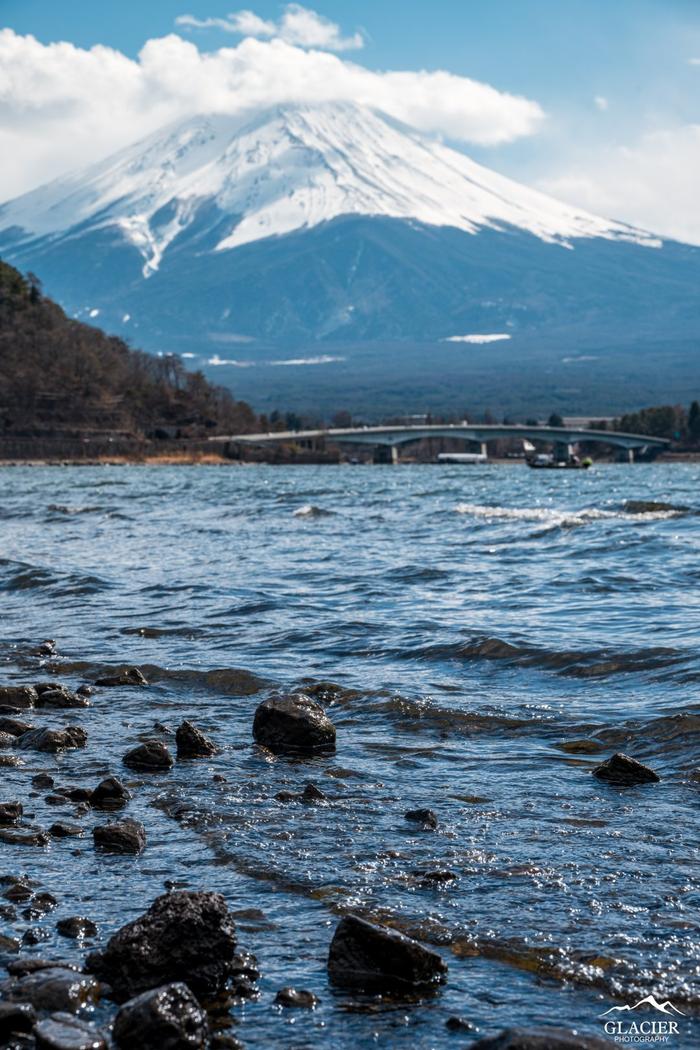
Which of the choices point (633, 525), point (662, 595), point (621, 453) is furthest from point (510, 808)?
point (621, 453)

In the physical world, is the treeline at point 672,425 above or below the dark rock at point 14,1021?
above

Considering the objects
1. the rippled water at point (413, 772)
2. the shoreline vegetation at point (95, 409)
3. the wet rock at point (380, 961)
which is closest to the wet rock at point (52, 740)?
the rippled water at point (413, 772)

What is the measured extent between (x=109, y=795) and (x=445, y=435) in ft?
553

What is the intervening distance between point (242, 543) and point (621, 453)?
153m

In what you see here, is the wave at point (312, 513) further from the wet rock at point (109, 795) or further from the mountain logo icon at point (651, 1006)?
the mountain logo icon at point (651, 1006)

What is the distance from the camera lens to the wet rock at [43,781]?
892 cm

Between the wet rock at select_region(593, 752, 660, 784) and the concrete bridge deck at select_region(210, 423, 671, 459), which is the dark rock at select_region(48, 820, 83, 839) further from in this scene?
the concrete bridge deck at select_region(210, 423, 671, 459)

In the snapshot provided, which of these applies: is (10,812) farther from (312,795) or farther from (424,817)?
(424,817)

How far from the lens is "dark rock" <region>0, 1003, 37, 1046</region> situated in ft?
17.1

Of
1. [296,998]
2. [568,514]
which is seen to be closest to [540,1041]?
[296,998]

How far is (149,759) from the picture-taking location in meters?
9.44

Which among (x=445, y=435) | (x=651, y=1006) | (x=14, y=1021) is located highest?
(x=445, y=435)

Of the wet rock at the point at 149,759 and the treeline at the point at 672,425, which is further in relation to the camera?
the treeline at the point at 672,425

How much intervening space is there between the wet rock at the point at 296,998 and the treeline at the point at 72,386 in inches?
5778
